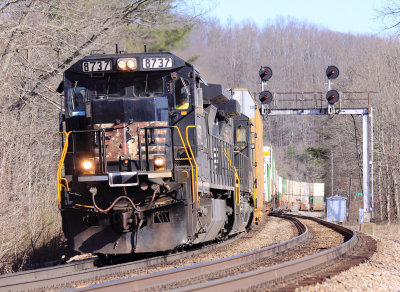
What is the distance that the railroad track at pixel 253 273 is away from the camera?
645cm

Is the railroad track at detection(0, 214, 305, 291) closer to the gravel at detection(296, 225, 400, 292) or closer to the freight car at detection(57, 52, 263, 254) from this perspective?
the freight car at detection(57, 52, 263, 254)

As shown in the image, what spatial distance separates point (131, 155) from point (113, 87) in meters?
1.26

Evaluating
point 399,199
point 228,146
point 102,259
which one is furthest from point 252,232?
point 399,199

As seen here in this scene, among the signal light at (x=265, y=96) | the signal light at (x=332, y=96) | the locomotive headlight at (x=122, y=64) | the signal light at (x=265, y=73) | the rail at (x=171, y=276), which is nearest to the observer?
the rail at (x=171, y=276)

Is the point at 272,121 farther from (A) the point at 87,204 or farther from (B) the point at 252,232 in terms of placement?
(A) the point at 87,204

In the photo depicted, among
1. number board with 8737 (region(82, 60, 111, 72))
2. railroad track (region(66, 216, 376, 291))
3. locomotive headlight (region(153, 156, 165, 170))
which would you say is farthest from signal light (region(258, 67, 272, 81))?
locomotive headlight (region(153, 156, 165, 170))

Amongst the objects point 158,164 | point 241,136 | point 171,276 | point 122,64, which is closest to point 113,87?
A: point 122,64

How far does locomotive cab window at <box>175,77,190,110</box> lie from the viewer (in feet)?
31.3

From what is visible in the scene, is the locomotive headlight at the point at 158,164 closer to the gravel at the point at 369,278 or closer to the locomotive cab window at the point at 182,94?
the locomotive cab window at the point at 182,94

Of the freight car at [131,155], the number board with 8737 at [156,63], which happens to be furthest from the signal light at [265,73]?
the number board with 8737 at [156,63]

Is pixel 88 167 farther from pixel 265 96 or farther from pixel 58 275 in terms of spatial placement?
pixel 265 96

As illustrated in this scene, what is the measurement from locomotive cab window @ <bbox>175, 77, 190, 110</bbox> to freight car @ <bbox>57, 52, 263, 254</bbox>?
2 centimetres

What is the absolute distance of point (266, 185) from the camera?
2625cm

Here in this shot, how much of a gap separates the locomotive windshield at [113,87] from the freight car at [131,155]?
0.02 m
